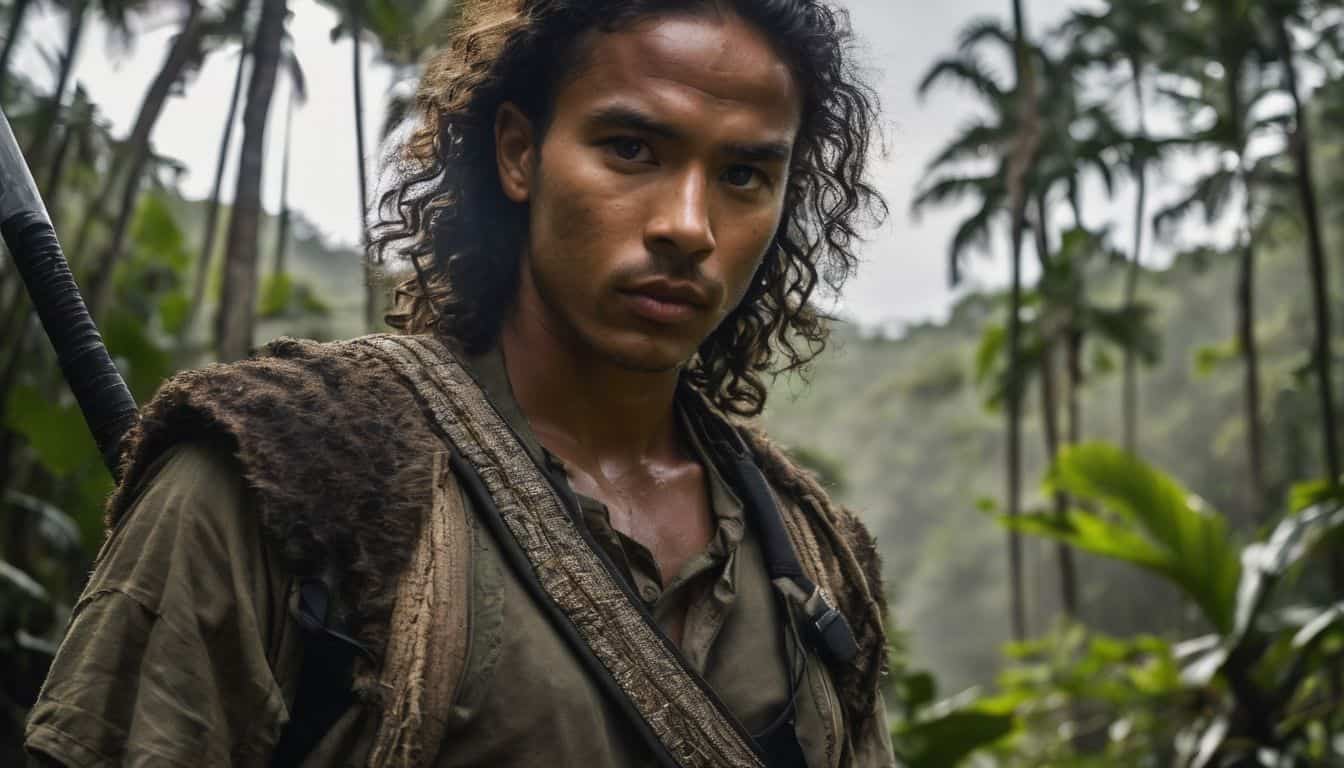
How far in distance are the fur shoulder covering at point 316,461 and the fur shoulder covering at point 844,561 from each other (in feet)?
2.34

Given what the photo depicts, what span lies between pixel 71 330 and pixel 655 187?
744 mm

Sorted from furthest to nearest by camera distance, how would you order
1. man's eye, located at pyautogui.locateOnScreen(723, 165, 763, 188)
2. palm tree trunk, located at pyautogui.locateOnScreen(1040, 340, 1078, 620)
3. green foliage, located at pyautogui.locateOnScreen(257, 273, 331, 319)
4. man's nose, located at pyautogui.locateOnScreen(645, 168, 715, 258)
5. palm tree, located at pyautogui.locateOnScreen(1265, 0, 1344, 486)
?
palm tree trunk, located at pyautogui.locateOnScreen(1040, 340, 1078, 620) < palm tree, located at pyautogui.locateOnScreen(1265, 0, 1344, 486) < green foliage, located at pyautogui.locateOnScreen(257, 273, 331, 319) < man's eye, located at pyautogui.locateOnScreen(723, 165, 763, 188) < man's nose, located at pyautogui.locateOnScreen(645, 168, 715, 258)

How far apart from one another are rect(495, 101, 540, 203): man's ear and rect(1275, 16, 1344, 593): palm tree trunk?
12.0 m

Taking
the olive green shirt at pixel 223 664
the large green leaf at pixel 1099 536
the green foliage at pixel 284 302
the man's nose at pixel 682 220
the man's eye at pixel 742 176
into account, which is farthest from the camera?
the green foliage at pixel 284 302

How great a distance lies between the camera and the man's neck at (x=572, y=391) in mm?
2059

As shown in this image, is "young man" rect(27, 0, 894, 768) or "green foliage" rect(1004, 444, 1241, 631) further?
"green foliage" rect(1004, 444, 1241, 631)

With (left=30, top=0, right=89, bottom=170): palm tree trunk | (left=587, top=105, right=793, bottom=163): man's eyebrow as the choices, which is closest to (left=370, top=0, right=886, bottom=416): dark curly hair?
(left=587, top=105, right=793, bottom=163): man's eyebrow

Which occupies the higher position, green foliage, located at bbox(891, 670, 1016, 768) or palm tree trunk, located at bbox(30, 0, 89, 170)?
palm tree trunk, located at bbox(30, 0, 89, 170)

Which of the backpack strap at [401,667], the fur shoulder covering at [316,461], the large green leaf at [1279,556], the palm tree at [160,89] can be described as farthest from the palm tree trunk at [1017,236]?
the backpack strap at [401,667]

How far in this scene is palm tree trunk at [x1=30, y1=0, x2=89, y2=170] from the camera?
6.16 meters

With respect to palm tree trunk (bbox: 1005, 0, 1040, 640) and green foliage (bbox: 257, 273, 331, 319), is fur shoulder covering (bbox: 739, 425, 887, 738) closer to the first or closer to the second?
green foliage (bbox: 257, 273, 331, 319)

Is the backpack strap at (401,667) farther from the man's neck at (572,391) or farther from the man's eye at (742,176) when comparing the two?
the man's eye at (742,176)

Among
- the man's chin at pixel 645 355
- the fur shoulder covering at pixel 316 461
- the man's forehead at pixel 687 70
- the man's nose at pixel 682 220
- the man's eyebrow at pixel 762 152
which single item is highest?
the man's forehead at pixel 687 70

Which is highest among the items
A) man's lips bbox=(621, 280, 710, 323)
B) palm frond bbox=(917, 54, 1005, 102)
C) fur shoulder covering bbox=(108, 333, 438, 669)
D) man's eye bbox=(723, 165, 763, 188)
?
palm frond bbox=(917, 54, 1005, 102)
